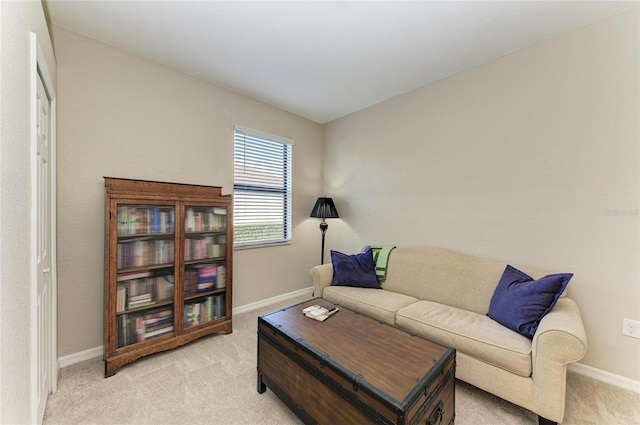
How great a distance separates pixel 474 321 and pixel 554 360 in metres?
0.54

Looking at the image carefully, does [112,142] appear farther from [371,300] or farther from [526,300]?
[526,300]

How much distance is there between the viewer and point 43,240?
157 centimetres

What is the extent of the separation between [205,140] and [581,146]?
11.3ft

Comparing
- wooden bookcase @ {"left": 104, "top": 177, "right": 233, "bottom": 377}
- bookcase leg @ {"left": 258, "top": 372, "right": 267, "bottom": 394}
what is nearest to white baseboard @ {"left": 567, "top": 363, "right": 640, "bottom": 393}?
bookcase leg @ {"left": 258, "top": 372, "right": 267, "bottom": 394}

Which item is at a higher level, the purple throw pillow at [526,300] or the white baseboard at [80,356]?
the purple throw pillow at [526,300]

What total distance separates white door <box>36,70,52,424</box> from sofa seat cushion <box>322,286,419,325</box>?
213 cm

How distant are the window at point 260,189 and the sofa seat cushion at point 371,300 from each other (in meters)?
1.20

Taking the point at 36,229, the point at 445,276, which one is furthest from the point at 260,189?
the point at 445,276

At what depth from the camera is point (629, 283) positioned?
1.82 meters

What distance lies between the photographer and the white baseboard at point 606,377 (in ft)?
5.93

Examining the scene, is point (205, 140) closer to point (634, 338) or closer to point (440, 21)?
point (440, 21)

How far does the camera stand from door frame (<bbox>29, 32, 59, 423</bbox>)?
1.19 m

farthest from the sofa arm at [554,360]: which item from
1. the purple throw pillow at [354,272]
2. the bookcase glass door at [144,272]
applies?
the bookcase glass door at [144,272]

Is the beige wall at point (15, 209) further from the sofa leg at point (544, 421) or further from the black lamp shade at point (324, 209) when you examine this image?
the black lamp shade at point (324, 209)
